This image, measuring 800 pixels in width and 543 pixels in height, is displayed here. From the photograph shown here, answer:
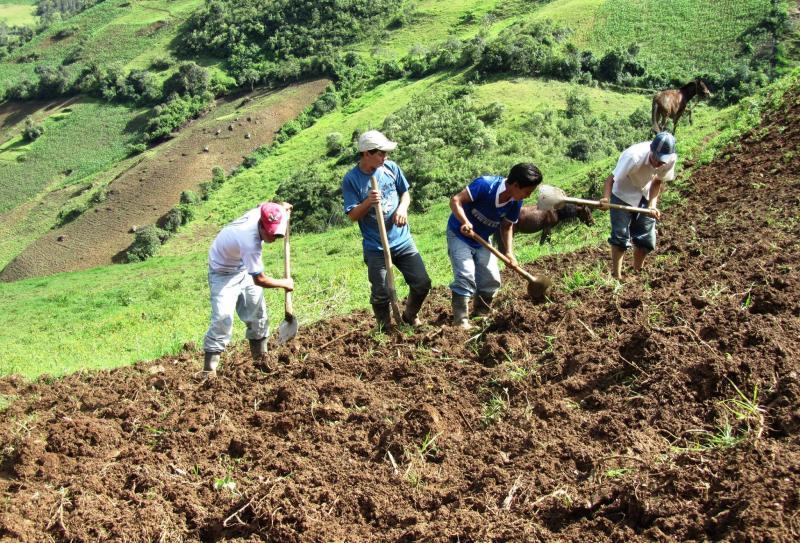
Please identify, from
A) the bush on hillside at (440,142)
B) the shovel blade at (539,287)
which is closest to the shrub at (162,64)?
the bush on hillside at (440,142)

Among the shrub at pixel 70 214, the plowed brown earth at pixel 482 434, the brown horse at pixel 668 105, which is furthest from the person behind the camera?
the shrub at pixel 70 214

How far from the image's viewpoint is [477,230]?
5977 millimetres

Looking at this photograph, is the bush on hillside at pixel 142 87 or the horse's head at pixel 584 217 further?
the bush on hillside at pixel 142 87

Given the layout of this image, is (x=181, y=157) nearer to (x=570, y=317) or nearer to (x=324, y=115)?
(x=324, y=115)

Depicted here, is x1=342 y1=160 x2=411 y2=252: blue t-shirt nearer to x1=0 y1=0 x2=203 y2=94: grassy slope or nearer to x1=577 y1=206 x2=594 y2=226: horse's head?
x1=577 y1=206 x2=594 y2=226: horse's head

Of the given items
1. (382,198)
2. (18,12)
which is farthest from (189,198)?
(18,12)

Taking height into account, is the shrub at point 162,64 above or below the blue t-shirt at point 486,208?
below

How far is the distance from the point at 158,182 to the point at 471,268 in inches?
1969

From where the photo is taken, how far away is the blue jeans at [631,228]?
6.53 m

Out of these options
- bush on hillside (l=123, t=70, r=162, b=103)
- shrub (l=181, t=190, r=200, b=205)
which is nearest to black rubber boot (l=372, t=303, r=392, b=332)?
shrub (l=181, t=190, r=200, b=205)

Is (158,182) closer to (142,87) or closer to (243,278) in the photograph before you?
(142,87)

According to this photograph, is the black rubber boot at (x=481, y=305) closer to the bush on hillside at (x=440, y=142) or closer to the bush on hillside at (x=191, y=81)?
the bush on hillside at (x=440, y=142)

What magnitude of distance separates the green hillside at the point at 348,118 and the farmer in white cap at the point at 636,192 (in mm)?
3687

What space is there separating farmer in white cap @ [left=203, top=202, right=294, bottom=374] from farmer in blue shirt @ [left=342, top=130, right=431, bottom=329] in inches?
23.8
